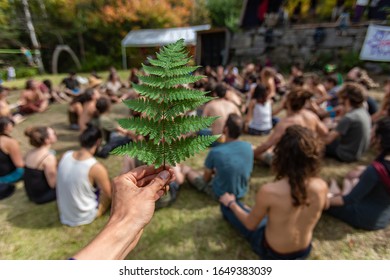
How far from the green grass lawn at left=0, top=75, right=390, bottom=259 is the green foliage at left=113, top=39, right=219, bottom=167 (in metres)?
2.19

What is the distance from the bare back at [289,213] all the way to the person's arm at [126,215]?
1.25 metres

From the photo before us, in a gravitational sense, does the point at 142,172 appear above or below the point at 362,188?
above

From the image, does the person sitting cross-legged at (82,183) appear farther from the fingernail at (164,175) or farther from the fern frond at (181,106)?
the fern frond at (181,106)

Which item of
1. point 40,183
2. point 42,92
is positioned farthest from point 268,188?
point 42,92

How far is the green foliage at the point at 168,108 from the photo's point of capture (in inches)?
42.8

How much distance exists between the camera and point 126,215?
1.29 meters

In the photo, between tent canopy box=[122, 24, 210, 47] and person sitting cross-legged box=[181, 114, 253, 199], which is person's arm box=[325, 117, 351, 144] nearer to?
person sitting cross-legged box=[181, 114, 253, 199]

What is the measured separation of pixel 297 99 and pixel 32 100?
30.2 ft

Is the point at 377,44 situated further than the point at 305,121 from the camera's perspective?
Yes

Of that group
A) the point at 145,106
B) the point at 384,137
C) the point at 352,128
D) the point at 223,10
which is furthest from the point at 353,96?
the point at 223,10

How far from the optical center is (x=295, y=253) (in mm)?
2461

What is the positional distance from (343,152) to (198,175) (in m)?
2.84

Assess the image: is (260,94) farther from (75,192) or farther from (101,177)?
(75,192)

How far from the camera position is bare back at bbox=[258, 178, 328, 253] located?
2.16 meters
